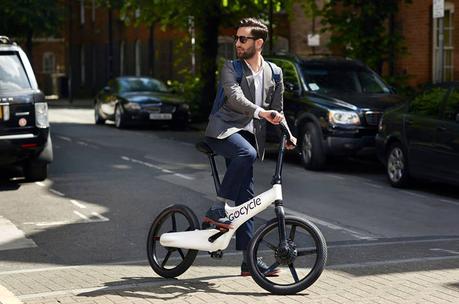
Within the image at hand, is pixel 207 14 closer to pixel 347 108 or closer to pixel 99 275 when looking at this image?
pixel 347 108

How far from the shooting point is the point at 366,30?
21.1 meters

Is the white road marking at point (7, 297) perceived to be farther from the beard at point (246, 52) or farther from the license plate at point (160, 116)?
the license plate at point (160, 116)

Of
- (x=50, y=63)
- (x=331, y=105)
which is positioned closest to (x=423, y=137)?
(x=331, y=105)

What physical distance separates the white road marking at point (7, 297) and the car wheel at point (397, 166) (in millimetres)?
7687

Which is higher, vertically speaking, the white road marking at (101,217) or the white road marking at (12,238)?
the white road marking at (12,238)

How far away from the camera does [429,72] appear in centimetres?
2520

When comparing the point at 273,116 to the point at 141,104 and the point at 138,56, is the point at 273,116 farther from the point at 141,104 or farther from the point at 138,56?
the point at 138,56

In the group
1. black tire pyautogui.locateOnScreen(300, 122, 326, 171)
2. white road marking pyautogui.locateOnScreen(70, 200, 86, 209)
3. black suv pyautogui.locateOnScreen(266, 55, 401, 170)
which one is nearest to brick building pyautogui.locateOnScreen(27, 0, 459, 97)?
black suv pyautogui.locateOnScreen(266, 55, 401, 170)

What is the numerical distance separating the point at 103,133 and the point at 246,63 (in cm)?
1731

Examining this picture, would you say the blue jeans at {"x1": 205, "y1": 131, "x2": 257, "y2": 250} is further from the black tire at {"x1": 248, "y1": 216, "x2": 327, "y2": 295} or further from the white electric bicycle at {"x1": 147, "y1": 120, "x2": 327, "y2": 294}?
the black tire at {"x1": 248, "y1": 216, "x2": 327, "y2": 295}

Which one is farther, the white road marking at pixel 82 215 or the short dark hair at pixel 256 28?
the white road marking at pixel 82 215

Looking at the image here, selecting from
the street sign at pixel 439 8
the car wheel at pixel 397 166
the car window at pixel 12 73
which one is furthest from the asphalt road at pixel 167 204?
the street sign at pixel 439 8

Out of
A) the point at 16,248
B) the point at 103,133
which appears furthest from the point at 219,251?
the point at 103,133

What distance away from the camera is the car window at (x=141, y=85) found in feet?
89.6
